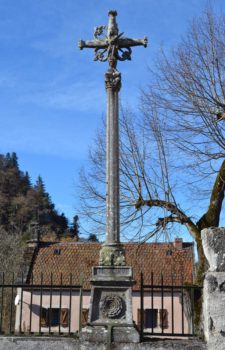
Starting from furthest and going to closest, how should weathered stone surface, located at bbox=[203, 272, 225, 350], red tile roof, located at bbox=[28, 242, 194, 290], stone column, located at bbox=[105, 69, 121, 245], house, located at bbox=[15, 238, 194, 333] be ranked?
1. red tile roof, located at bbox=[28, 242, 194, 290]
2. house, located at bbox=[15, 238, 194, 333]
3. stone column, located at bbox=[105, 69, 121, 245]
4. weathered stone surface, located at bbox=[203, 272, 225, 350]

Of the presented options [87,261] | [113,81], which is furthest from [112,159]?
[87,261]

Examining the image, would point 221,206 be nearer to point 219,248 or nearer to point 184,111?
point 184,111

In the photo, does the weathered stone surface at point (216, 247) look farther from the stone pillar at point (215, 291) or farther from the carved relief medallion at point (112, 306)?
the carved relief medallion at point (112, 306)

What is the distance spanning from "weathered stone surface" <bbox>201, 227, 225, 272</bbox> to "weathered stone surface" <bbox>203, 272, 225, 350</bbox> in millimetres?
113

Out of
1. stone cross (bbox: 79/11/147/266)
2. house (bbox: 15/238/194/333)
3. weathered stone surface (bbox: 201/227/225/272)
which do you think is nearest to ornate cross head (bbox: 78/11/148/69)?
stone cross (bbox: 79/11/147/266)

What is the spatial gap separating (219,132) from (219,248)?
572cm

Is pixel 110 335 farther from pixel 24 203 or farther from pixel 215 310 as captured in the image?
pixel 24 203

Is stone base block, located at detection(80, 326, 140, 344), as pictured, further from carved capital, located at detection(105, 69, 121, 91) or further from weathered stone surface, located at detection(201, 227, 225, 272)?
carved capital, located at detection(105, 69, 121, 91)

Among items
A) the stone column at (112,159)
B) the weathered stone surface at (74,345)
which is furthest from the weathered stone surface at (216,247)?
the stone column at (112,159)

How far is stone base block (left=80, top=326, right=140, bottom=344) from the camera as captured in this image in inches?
251

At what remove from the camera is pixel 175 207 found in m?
12.4

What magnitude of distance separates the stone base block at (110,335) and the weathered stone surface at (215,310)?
106 centimetres

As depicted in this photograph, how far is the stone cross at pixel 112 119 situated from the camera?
6.95m

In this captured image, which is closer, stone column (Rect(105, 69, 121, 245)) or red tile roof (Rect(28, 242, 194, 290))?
stone column (Rect(105, 69, 121, 245))
